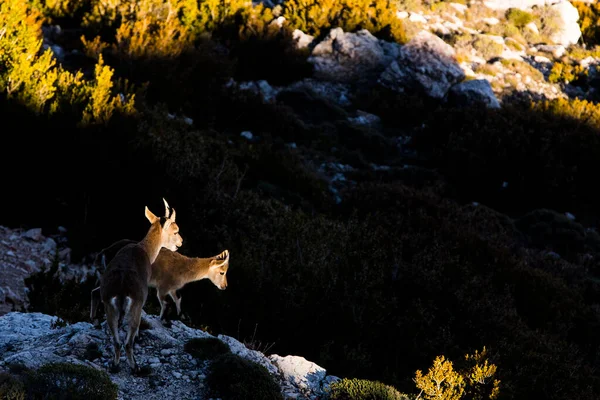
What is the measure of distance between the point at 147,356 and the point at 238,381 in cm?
80

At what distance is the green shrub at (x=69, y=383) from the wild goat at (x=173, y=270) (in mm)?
1060

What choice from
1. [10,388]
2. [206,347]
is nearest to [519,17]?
[206,347]

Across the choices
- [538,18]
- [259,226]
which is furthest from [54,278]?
[538,18]

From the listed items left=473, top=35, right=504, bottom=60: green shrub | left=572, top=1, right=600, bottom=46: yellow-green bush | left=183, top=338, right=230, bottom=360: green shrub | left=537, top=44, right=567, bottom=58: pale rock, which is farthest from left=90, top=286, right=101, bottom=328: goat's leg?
left=572, top=1, right=600, bottom=46: yellow-green bush

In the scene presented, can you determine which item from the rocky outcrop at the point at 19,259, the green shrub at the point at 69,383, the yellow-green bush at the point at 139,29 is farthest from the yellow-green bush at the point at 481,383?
the yellow-green bush at the point at 139,29

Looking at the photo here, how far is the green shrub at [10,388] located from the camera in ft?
13.3

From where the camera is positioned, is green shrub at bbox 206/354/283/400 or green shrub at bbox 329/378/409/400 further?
green shrub at bbox 329/378/409/400

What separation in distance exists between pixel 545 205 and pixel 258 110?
761 centimetres

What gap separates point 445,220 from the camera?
12.6 meters

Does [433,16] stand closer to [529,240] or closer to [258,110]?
[258,110]

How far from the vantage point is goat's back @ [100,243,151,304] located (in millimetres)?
4695

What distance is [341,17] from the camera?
22547mm

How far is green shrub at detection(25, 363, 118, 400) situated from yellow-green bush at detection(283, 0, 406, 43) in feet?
63.1

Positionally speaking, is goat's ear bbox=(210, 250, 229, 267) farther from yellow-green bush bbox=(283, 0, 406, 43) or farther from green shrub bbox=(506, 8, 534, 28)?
green shrub bbox=(506, 8, 534, 28)
